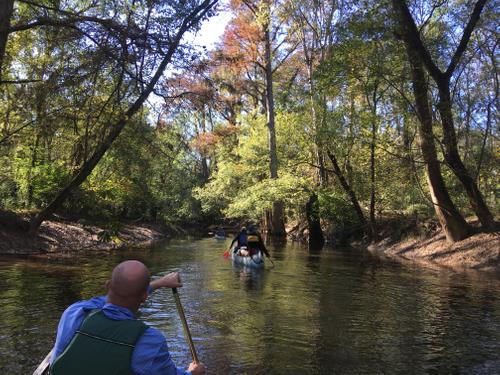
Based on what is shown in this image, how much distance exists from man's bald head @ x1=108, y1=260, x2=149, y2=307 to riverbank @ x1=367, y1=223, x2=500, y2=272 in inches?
674

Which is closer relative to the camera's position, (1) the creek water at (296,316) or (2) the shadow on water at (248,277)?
(1) the creek water at (296,316)

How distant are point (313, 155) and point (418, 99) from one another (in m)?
11.5

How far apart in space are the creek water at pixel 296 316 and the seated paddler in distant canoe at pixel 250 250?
0.50m

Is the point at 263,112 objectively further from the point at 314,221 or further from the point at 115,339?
the point at 115,339

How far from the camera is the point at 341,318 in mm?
9930

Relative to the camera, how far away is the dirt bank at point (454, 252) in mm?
18422

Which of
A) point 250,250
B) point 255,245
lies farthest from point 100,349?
point 255,245

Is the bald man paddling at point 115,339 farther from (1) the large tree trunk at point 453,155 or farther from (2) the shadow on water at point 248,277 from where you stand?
(1) the large tree trunk at point 453,155

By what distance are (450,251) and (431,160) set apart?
13.4ft

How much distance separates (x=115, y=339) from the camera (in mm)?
2693

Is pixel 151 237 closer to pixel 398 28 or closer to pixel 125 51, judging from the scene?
pixel 398 28

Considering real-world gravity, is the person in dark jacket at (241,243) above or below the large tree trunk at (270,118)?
below

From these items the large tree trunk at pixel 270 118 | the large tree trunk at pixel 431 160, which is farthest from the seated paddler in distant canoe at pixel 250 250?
the large tree trunk at pixel 270 118

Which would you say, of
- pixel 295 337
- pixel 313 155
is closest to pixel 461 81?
pixel 313 155
